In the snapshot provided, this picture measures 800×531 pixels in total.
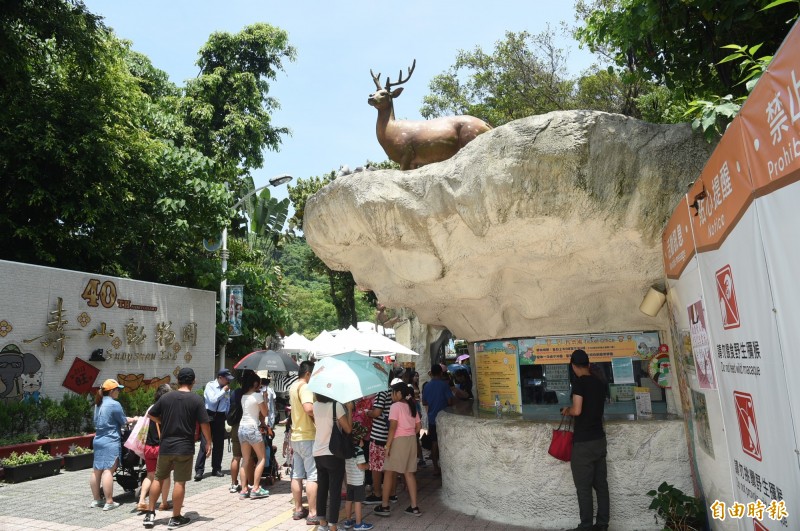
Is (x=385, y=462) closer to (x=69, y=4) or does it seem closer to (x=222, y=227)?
(x=222, y=227)

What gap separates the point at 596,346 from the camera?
6910mm

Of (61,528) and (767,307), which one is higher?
(767,307)

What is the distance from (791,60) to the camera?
2344mm

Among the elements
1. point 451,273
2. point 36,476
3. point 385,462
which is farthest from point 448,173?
point 36,476

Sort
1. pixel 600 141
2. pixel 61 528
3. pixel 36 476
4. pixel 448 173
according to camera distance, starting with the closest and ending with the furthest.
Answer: pixel 600 141 < pixel 448 173 < pixel 61 528 < pixel 36 476

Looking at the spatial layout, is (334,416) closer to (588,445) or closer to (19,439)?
(588,445)

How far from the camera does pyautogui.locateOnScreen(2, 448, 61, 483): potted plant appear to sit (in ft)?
30.9

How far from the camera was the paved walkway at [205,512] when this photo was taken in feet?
22.0

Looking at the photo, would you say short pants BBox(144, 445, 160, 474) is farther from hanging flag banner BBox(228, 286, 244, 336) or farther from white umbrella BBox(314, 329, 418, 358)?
hanging flag banner BBox(228, 286, 244, 336)

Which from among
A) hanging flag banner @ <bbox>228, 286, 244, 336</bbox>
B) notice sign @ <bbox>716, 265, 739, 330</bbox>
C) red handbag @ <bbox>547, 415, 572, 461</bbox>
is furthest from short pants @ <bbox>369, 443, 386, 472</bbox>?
hanging flag banner @ <bbox>228, 286, 244, 336</bbox>

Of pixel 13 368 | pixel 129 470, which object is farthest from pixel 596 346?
pixel 13 368

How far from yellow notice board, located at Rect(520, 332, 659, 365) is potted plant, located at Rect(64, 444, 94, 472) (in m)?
8.68

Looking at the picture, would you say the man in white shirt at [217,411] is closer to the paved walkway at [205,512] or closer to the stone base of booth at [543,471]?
the paved walkway at [205,512]

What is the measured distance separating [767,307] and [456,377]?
9.89m
